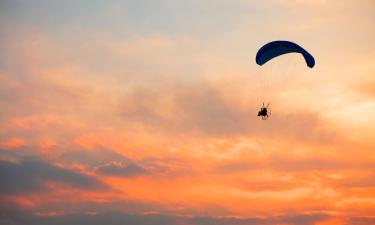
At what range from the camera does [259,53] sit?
108m

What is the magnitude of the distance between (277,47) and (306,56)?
11.7 feet

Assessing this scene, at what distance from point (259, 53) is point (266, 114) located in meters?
7.34

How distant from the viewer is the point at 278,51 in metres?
107

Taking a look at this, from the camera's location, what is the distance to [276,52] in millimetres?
107438

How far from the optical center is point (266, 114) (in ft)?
356

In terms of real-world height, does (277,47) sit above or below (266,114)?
above

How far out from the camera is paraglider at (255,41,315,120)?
348 feet

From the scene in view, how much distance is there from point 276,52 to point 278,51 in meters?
0.31

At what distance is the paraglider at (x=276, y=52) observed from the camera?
348ft

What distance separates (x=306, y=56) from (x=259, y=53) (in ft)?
18.4

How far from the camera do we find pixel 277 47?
107 m

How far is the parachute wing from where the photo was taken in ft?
348

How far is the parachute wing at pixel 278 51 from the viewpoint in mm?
106000

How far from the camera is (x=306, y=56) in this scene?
10619 centimetres
